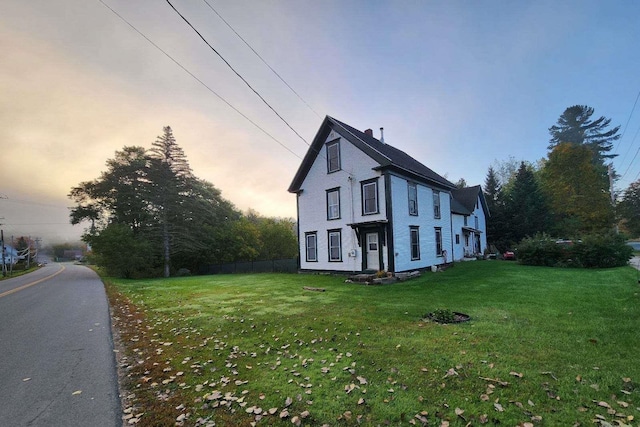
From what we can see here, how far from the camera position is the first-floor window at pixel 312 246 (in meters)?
18.6

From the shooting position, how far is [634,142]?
18.5 metres

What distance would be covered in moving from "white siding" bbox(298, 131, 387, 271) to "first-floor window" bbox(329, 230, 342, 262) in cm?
24

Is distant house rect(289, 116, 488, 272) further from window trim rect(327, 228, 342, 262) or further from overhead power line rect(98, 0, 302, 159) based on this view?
overhead power line rect(98, 0, 302, 159)

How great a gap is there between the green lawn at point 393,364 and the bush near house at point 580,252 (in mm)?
9507

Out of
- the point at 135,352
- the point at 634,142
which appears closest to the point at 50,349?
the point at 135,352

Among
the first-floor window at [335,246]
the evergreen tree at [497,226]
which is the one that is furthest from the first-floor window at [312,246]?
the evergreen tree at [497,226]

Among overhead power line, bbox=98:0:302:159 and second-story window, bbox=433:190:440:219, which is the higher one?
overhead power line, bbox=98:0:302:159

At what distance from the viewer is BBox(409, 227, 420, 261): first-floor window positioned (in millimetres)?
16422

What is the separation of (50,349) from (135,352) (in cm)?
182

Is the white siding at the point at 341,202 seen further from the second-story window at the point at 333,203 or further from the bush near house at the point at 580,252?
the bush near house at the point at 580,252

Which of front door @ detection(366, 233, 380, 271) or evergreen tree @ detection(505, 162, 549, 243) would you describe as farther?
evergreen tree @ detection(505, 162, 549, 243)

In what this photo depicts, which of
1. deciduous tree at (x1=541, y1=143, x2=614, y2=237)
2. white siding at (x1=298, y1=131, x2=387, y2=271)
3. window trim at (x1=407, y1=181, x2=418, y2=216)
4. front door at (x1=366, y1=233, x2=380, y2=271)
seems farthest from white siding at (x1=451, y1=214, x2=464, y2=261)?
deciduous tree at (x1=541, y1=143, x2=614, y2=237)

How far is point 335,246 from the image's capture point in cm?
1748

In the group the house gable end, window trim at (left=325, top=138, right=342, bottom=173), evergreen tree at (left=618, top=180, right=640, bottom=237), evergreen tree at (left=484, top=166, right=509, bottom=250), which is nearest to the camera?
the house gable end
